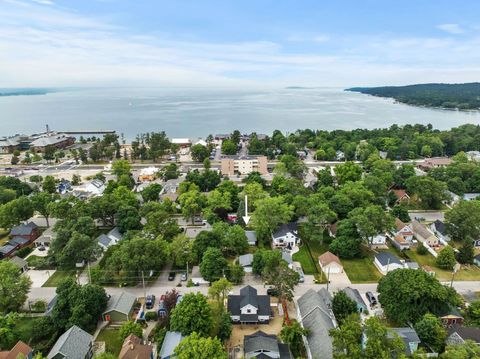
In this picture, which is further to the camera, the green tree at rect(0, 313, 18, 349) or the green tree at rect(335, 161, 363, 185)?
the green tree at rect(335, 161, 363, 185)

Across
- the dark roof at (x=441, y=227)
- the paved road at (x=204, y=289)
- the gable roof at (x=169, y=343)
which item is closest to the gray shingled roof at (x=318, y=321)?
the paved road at (x=204, y=289)

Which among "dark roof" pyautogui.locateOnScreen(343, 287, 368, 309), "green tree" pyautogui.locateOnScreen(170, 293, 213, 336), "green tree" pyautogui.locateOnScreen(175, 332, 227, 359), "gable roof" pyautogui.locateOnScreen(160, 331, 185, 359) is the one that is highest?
"green tree" pyautogui.locateOnScreen(175, 332, 227, 359)

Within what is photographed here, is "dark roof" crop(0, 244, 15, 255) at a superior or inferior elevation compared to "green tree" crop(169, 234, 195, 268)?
inferior

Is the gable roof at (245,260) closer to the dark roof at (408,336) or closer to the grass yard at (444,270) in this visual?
the dark roof at (408,336)

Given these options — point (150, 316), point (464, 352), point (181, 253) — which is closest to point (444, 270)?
point (464, 352)

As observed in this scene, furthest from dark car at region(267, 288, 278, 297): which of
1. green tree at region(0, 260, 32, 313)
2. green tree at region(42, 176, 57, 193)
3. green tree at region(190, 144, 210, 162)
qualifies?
green tree at region(190, 144, 210, 162)

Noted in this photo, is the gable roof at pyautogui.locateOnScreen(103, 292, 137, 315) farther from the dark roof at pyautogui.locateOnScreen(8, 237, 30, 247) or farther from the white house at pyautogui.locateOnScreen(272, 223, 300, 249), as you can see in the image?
the dark roof at pyautogui.locateOnScreen(8, 237, 30, 247)
